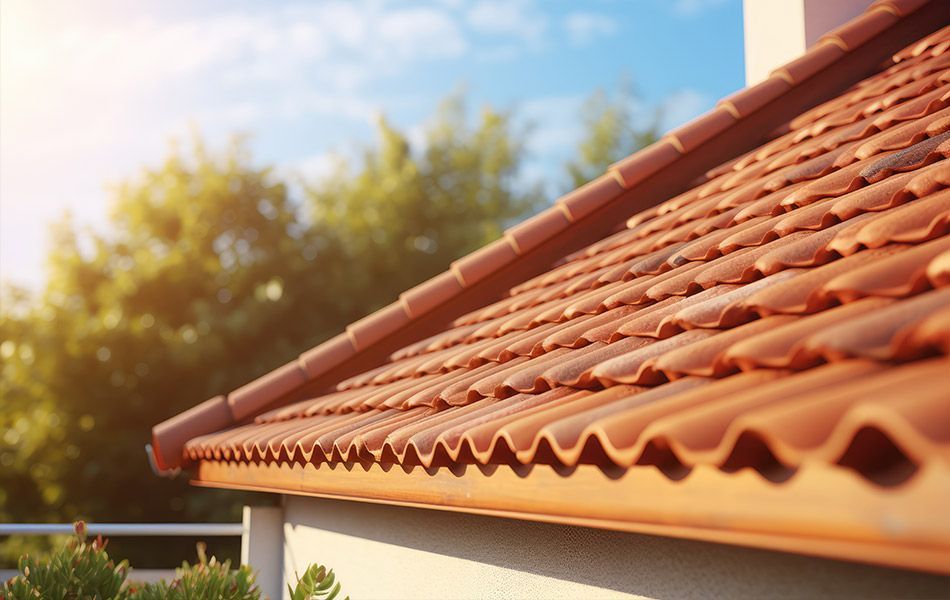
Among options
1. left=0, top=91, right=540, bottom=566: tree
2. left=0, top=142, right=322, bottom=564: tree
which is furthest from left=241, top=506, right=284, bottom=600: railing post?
left=0, top=142, right=322, bottom=564: tree

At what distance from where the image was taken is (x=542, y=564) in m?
3.00

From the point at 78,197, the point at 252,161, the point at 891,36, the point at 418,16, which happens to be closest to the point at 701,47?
the point at 418,16

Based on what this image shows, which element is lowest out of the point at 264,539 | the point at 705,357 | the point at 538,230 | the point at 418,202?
the point at 264,539

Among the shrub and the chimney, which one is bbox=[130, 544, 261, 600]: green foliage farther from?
the chimney

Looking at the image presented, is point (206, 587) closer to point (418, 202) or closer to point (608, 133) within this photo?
Result: point (418, 202)

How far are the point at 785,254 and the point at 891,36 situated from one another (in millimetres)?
3187

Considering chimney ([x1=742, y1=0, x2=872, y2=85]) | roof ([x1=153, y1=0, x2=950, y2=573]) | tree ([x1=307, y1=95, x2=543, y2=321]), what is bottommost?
roof ([x1=153, y1=0, x2=950, y2=573])

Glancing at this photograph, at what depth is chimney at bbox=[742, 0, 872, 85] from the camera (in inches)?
258

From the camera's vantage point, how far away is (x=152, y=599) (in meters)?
4.01

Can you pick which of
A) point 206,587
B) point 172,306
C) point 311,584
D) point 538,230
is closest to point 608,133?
point 172,306

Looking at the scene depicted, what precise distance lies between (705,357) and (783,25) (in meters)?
5.38

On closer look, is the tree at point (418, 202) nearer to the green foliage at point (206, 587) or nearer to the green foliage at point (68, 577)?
the green foliage at point (68, 577)

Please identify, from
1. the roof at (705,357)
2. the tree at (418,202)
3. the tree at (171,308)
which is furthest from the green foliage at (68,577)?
the tree at (418,202)

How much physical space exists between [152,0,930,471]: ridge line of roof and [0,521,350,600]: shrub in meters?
1.60
